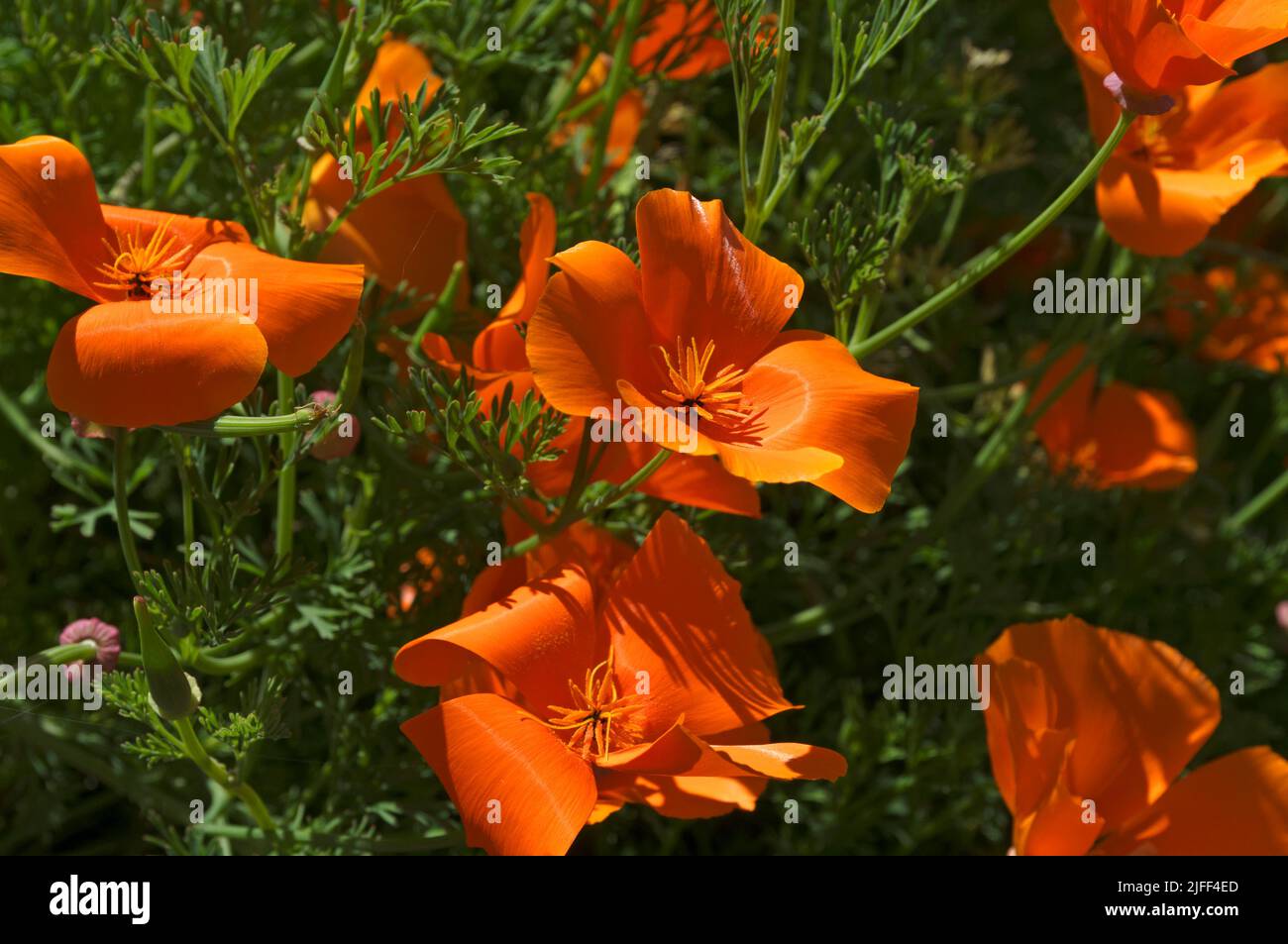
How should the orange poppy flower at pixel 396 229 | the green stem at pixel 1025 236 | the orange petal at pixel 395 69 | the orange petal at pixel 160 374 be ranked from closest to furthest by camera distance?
the orange petal at pixel 160 374
the green stem at pixel 1025 236
the orange poppy flower at pixel 396 229
the orange petal at pixel 395 69

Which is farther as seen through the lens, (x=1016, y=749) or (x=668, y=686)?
(x=1016, y=749)

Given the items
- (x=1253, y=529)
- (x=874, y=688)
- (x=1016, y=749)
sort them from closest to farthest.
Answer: (x=1016, y=749) → (x=874, y=688) → (x=1253, y=529)

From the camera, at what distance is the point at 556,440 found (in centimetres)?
102

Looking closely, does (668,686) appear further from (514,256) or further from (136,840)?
(136,840)

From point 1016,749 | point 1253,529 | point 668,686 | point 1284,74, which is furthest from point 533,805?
point 1253,529

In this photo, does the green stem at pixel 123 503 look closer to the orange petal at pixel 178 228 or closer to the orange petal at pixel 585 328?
the orange petal at pixel 178 228

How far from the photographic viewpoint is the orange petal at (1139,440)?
1.46m

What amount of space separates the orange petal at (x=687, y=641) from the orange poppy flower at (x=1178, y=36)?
0.47m

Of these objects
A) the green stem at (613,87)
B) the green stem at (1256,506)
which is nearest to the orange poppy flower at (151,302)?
the green stem at (613,87)

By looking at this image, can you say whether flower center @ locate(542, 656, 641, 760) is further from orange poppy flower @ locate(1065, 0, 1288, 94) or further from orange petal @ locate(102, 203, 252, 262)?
orange poppy flower @ locate(1065, 0, 1288, 94)

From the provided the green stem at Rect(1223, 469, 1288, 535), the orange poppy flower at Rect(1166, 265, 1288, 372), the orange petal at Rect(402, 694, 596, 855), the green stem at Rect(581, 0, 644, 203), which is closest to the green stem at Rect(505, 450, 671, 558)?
the orange petal at Rect(402, 694, 596, 855)

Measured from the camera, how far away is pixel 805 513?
1.41 m

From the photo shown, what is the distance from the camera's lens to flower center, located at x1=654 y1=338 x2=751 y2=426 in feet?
3.11

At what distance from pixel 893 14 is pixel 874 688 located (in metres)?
0.76
